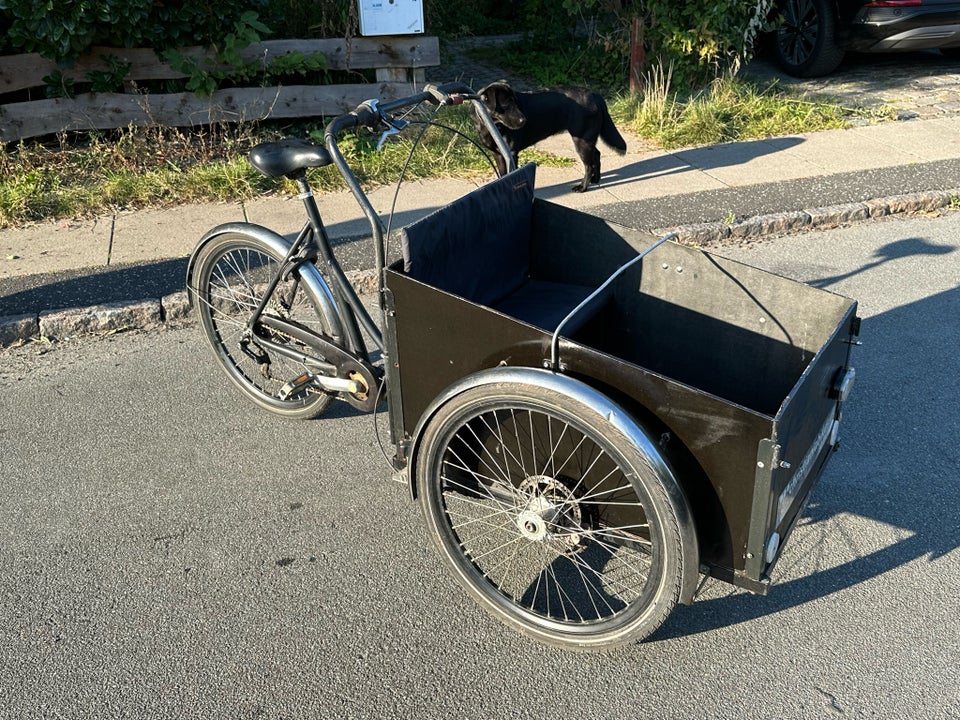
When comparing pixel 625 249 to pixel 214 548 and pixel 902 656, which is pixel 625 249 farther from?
pixel 214 548

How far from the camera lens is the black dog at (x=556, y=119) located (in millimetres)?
6188

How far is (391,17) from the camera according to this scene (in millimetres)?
7668

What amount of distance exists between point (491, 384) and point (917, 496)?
79.8 inches

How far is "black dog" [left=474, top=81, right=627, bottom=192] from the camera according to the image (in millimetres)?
6188

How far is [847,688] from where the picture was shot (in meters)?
2.79

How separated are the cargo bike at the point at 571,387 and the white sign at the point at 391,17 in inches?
168

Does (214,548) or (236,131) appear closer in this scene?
(214,548)

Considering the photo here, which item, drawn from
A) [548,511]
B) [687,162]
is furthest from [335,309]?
[687,162]

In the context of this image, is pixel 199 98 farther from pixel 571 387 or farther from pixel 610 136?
pixel 571 387

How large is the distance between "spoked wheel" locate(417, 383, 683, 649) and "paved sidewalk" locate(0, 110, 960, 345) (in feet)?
8.77

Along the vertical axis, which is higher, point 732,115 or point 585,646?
point 732,115

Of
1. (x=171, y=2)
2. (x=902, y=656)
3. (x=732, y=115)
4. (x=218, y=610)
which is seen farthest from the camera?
(x=732, y=115)

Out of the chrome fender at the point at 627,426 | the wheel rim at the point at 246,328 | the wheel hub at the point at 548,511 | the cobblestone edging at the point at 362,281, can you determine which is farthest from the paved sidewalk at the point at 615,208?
the chrome fender at the point at 627,426

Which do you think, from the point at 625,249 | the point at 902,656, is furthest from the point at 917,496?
the point at 625,249
